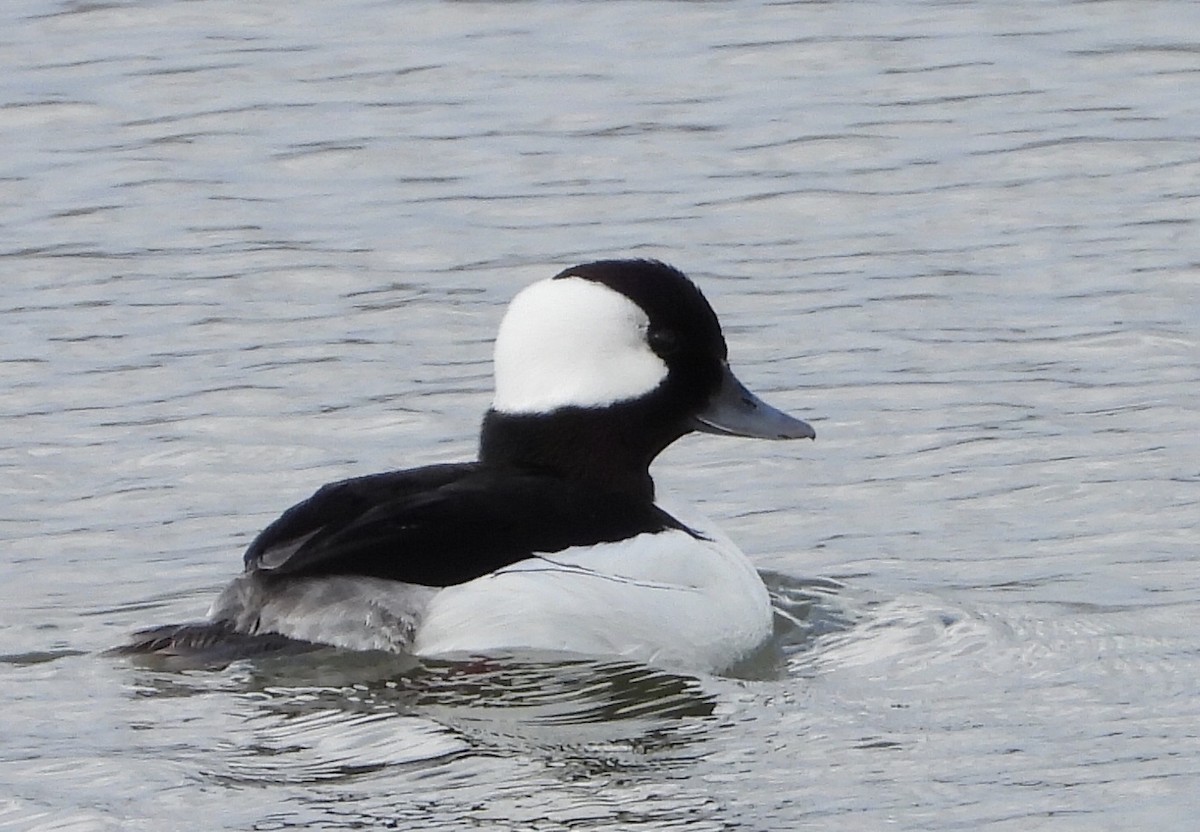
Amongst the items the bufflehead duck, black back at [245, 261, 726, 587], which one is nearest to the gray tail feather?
the bufflehead duck

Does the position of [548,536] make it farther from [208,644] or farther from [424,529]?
[208,644]

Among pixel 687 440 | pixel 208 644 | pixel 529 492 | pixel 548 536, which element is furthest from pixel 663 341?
pixel 687 440

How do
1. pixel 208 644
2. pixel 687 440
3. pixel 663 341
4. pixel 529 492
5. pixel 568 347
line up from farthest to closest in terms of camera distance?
pixel 687 440
pixel 663 341
pixel 568 347
pixel 529 492
pixel 208 644

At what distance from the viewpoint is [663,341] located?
315 inches

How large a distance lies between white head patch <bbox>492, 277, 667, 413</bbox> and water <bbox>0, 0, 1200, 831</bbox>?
848 mm

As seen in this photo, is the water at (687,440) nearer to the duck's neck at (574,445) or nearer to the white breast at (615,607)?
the white breast at (615,607)

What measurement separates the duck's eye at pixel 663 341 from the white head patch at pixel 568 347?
0.08 feet

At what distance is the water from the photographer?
6.77m

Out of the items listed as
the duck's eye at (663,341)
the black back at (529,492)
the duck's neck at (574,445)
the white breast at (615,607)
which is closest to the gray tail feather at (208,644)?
the black back at (529,492)

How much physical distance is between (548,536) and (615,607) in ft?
0.86

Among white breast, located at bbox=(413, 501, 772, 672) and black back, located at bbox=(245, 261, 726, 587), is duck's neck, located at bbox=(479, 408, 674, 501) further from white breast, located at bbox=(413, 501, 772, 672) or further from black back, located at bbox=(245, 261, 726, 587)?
white breast, located at bbox=(413, 501, 772, 672)

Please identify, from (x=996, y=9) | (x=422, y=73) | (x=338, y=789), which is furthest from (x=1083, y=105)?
(x=338, y=789)

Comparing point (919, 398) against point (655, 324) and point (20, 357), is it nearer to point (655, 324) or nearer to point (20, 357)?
point (655, 324)

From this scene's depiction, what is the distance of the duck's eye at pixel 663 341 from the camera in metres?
7.96
